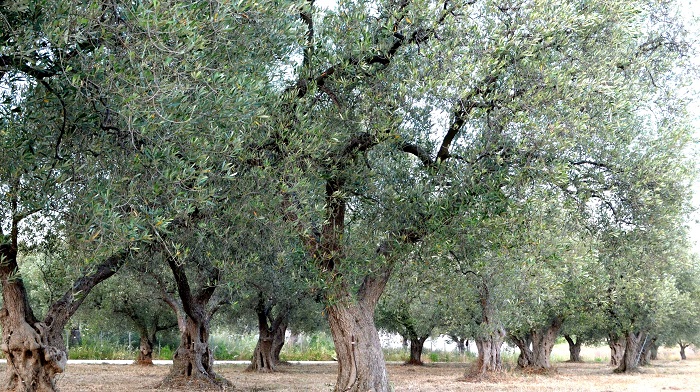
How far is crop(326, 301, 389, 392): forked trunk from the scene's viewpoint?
12445 millimetres

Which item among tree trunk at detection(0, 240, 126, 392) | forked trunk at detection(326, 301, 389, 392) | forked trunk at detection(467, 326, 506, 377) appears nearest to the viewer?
tree trunk at detection(0, 240, 126, 392)

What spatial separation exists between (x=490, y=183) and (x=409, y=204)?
1409mm

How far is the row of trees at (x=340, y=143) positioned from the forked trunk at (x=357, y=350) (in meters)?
0.04

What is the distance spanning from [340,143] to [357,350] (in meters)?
4.26

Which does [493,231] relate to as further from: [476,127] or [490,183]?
[476,127]

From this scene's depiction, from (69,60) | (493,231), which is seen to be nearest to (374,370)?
(493,231)

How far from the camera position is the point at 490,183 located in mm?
10555

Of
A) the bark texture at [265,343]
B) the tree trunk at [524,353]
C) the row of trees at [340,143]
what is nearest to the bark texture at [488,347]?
the tree trunk at [524,353]

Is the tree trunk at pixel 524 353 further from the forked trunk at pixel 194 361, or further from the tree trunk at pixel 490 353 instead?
the forked trunk at pixel 194 361

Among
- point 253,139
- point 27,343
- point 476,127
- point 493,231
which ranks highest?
point 476,127

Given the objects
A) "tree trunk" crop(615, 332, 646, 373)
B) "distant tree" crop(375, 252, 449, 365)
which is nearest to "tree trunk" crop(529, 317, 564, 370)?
"tree trunk" crop(615, 332, 646, 373)

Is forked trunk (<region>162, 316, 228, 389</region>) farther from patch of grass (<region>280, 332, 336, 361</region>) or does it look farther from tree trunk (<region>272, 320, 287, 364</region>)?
patch of grass (<region>280, 332, 336, 361</region>)

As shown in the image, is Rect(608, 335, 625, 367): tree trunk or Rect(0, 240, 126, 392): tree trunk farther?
Rect(608, 335, 625, 367): tree trunk

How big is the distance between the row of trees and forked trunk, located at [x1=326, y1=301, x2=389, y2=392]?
44mm
